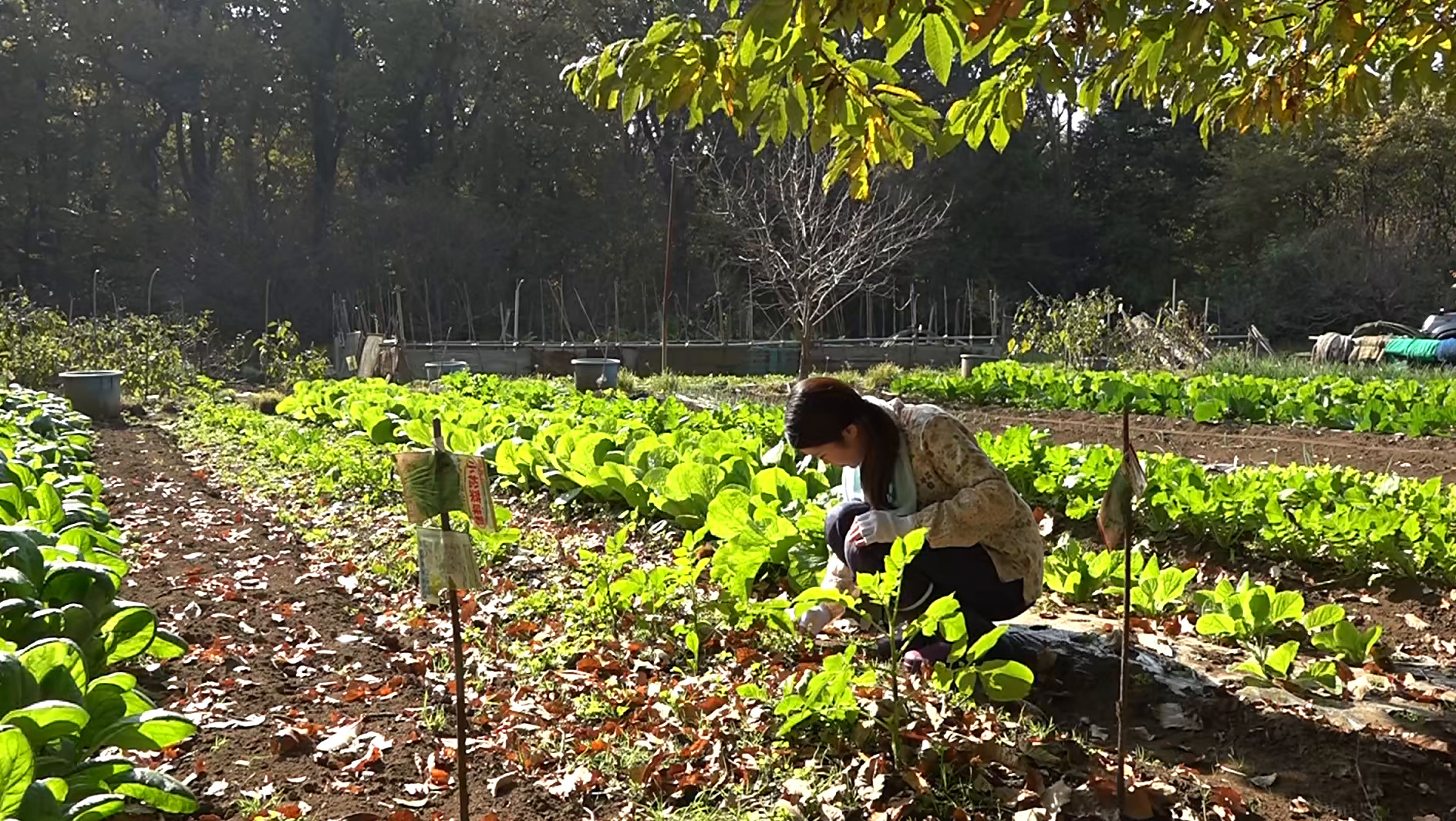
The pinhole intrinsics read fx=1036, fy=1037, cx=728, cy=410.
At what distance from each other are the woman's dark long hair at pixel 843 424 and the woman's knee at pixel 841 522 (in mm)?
137

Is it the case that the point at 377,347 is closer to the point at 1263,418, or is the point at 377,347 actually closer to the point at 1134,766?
→ the point at 1263,418

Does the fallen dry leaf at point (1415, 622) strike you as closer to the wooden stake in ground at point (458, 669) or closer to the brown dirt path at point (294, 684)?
the brown dirt path at point (294, 684)

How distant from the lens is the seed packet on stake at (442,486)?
1588 millimetres

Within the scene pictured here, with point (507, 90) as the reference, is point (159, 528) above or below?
below

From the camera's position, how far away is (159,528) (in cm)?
508

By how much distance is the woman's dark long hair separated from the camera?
2576mm

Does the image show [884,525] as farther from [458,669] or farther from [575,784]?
[458,669]

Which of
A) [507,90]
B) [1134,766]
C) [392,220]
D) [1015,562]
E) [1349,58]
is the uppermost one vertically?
[507,90]

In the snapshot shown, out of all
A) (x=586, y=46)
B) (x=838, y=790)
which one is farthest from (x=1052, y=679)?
(x=586, y=46)

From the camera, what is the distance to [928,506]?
2695 millimetres

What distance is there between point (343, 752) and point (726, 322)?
20.1 m

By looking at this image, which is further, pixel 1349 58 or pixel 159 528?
pixel 159 528

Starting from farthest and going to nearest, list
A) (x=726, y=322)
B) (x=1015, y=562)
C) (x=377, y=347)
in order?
(x=726, y=322), (x=377, y=347), (x=1015, y=562)

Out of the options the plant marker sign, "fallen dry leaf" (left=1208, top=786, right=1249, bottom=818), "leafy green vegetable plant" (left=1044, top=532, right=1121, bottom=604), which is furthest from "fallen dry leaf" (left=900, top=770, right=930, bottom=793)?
"leafy green vegetable plant" (left=1044, top=532, right=1121, bottom=604)
